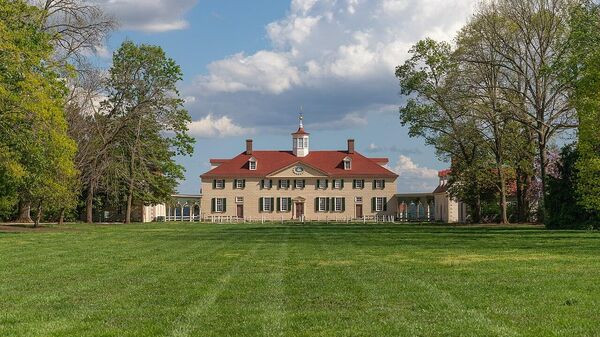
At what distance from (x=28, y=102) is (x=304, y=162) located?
5312 centimetres

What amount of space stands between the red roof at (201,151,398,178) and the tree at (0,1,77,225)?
161 feet

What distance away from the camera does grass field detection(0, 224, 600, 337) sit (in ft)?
29.1

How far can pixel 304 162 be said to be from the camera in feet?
271

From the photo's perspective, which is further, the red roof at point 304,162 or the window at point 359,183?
the red roof at point 304,162

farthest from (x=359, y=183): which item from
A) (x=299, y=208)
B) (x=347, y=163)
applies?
(x=299, y=208)

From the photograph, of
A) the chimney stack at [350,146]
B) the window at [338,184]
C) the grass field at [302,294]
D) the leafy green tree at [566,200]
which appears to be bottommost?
the grass field at [302,294]

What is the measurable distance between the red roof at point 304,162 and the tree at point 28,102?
49.1m

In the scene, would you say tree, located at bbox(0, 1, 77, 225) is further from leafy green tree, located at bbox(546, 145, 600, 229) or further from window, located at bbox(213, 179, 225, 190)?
window, located at bbox(213, 179, 225, 190)

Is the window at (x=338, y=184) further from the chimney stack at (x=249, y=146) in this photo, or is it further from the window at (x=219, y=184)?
the window at (x=219, y=184)

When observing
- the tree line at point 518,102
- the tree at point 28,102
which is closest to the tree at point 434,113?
the tree line at point 518,102

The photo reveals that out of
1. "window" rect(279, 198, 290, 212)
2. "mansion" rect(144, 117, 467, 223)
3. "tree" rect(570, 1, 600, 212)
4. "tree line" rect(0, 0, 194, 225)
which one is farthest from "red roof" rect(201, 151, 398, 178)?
"tree" rect(570, 1, 600, 212)

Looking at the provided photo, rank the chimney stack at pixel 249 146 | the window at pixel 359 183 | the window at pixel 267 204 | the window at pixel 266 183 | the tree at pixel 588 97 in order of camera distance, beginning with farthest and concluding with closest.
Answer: the chimney stack at pixel 249 146
the window at pixel 266 183
the window at pixel 267 204
the window at pixel 359 183
the tree at pixel 588 97

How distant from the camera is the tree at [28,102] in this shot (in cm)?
2980

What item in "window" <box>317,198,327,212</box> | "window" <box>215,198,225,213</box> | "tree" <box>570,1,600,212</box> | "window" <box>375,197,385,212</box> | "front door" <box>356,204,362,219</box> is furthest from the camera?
"window" <box>215,198,225,213</box>
